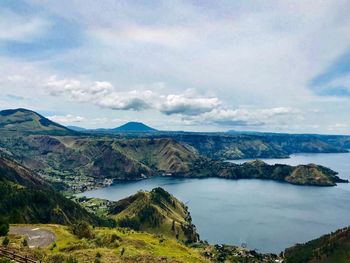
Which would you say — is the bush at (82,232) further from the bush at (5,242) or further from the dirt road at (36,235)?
the bush at (5,242)

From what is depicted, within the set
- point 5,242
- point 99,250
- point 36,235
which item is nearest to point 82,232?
point 36,235

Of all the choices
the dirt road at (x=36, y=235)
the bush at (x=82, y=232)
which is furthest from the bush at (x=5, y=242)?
the bush at (x=82, y=232)

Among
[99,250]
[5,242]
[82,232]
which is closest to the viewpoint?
[5,242]

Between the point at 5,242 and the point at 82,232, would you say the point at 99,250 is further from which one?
the point at 82,232

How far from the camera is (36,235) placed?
86.1 meters

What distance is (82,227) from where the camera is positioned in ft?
321

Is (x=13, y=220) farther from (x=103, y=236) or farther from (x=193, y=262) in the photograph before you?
(x=193, y=262)

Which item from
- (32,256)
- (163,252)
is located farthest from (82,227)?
(32,256)

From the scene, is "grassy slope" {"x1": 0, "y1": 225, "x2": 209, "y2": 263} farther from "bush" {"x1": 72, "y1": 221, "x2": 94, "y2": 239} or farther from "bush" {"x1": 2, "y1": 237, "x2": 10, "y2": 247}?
"bush" {"x1": 72, "y1": 221, "x2": 94, "y2": 239}

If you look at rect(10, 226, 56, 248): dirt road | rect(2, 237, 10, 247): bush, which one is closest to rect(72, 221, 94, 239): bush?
rect(10, 226, 56, 248): dirt road

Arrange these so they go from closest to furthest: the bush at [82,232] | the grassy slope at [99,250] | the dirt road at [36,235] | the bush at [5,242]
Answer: the grassy slope at [99,250] < the bush at [5,242] < the dirt road at [36,235] < the bush at [82,232]

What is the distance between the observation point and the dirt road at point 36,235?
78.4 meters

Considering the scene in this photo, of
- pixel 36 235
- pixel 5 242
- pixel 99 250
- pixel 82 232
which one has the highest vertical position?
pixel 5 242

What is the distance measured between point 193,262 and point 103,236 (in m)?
22.4
